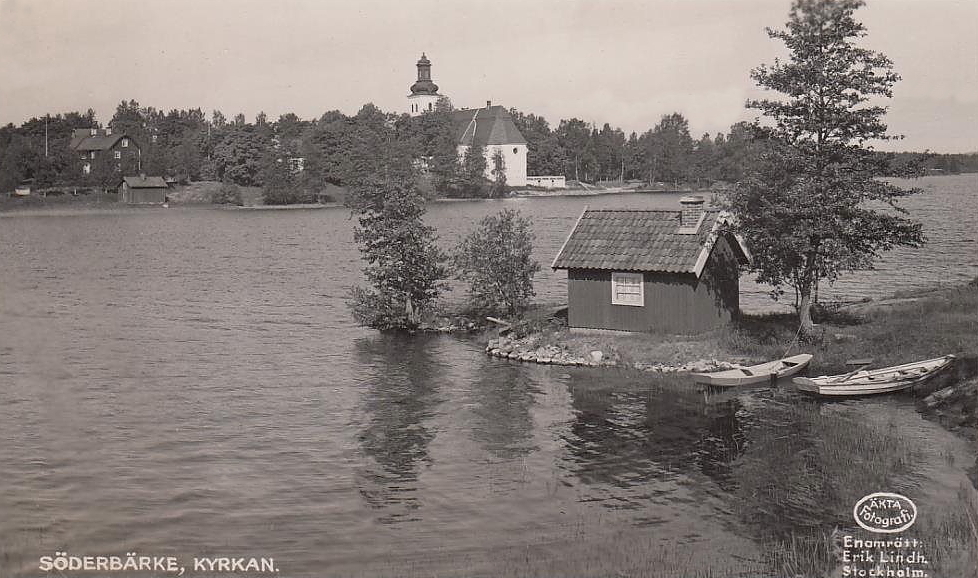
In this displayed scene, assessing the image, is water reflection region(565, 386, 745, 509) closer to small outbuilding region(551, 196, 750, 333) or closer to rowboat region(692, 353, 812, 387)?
rowboat region(692, 353, 812, 387)

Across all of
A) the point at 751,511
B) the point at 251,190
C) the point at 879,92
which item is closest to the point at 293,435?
the point at 751,511

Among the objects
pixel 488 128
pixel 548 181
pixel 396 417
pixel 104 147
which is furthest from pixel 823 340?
pixel 548 181

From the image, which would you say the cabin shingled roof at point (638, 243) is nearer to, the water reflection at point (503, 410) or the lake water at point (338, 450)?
the lake water at point (338, 450)

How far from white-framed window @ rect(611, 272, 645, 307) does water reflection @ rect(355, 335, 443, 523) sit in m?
6.71

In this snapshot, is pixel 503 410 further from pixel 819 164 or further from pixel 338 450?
pixel 819 164

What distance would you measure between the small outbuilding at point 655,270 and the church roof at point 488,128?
14941 cm

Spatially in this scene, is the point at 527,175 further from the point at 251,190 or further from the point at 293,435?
the point at 293,435

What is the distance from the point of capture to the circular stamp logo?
648 inches

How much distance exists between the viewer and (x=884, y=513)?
17.0 meters

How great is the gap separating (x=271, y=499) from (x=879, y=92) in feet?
70.2

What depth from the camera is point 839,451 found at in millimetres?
21578

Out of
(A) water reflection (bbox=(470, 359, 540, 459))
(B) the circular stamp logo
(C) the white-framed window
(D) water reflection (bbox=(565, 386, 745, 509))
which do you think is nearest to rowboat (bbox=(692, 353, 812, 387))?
(D) water reflection (bbox=(565, 386, 745, 509))

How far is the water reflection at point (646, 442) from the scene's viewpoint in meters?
20.2

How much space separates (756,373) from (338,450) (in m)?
12.5
